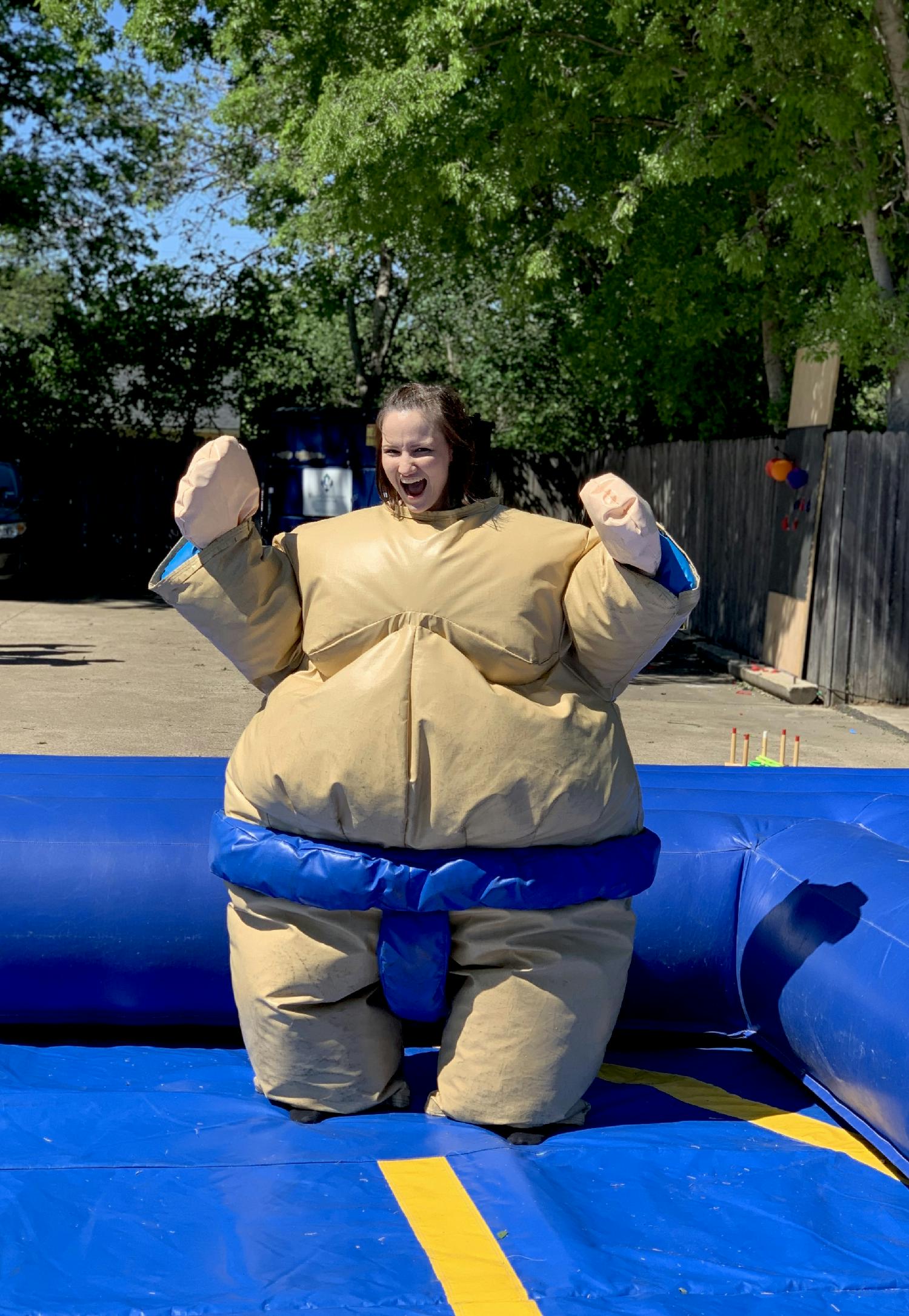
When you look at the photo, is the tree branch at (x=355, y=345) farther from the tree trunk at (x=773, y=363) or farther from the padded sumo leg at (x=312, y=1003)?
the padded sumo leg at (x=312, y=1003)

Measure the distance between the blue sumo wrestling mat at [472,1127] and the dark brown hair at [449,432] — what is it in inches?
32.1

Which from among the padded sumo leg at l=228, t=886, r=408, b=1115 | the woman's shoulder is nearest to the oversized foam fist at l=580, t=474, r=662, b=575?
Result: the woman's shoulder

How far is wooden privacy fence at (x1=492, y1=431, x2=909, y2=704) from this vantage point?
465 inches

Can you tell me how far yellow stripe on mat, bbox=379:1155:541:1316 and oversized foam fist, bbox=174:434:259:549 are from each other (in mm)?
1350

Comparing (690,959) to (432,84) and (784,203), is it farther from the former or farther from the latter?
(432,84)

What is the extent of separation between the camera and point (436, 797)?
3.01m

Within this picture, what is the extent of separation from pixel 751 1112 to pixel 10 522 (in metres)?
17.1

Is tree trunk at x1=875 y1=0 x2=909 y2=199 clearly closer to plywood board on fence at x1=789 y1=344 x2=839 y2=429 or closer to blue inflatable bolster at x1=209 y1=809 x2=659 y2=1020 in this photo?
plywood board on fence at x1=789 y1=344 x2=839 y2=429

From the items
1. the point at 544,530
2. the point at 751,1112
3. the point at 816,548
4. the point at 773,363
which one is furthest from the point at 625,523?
the point at 773,363

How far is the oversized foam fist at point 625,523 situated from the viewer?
2949 mm

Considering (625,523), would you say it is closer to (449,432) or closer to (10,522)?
(449,432)

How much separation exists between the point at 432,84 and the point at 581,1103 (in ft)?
36.4

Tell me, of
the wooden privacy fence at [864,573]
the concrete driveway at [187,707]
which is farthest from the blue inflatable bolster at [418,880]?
the wooden privacy fence at [864,573]

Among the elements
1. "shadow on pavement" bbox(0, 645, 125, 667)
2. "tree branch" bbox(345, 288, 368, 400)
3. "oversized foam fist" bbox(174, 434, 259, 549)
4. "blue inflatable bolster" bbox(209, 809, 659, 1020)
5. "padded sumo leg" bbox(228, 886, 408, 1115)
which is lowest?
"shadow on pavement" bbox(0, 645, 125, 667)
